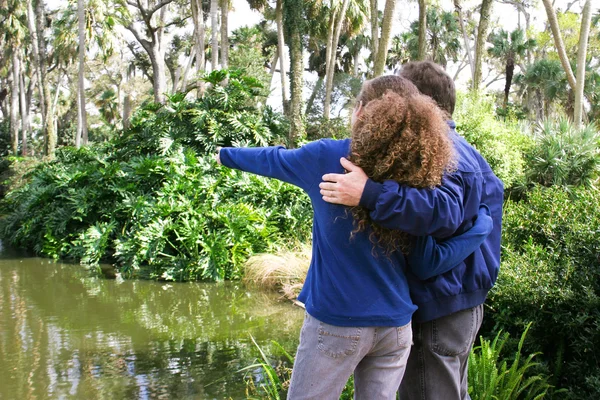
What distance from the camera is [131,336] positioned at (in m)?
6.02

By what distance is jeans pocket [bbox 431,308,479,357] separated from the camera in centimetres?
A: 226

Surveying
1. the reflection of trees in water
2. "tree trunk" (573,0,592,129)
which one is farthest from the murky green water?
"tree trunk" (573,0,592,129)

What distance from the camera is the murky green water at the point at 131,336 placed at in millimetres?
4527

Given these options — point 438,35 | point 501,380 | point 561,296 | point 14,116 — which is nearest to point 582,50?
point 561,296

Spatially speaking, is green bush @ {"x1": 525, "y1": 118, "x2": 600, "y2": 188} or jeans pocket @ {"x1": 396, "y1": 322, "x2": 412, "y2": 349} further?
green bush @ {"x1": 525, "y1": 118, "x2": 600, "y2": 188}

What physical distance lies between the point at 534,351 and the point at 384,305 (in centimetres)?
202

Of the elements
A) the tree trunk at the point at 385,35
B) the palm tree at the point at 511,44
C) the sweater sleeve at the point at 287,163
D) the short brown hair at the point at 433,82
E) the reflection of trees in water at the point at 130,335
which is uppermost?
the palm tree at the point at 511,44

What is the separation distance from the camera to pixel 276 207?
32.9 feet

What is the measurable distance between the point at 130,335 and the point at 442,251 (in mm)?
4846

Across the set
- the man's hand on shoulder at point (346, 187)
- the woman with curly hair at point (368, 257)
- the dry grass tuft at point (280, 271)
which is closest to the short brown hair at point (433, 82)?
the woman with curly hair at point (368, 257)

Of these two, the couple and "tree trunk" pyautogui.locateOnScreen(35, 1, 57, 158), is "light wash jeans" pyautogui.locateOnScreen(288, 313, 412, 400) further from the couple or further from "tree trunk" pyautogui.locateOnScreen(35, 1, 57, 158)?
"tree trunk" pyautogui.locateOnScreen(35, 1, 57, 158)

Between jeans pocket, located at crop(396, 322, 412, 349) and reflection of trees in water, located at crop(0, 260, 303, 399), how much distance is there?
2625mm

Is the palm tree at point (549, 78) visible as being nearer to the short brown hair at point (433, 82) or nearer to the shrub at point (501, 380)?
the shrub at point (501, 380)

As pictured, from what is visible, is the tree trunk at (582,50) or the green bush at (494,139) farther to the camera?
the tree trunk at (582,50)
